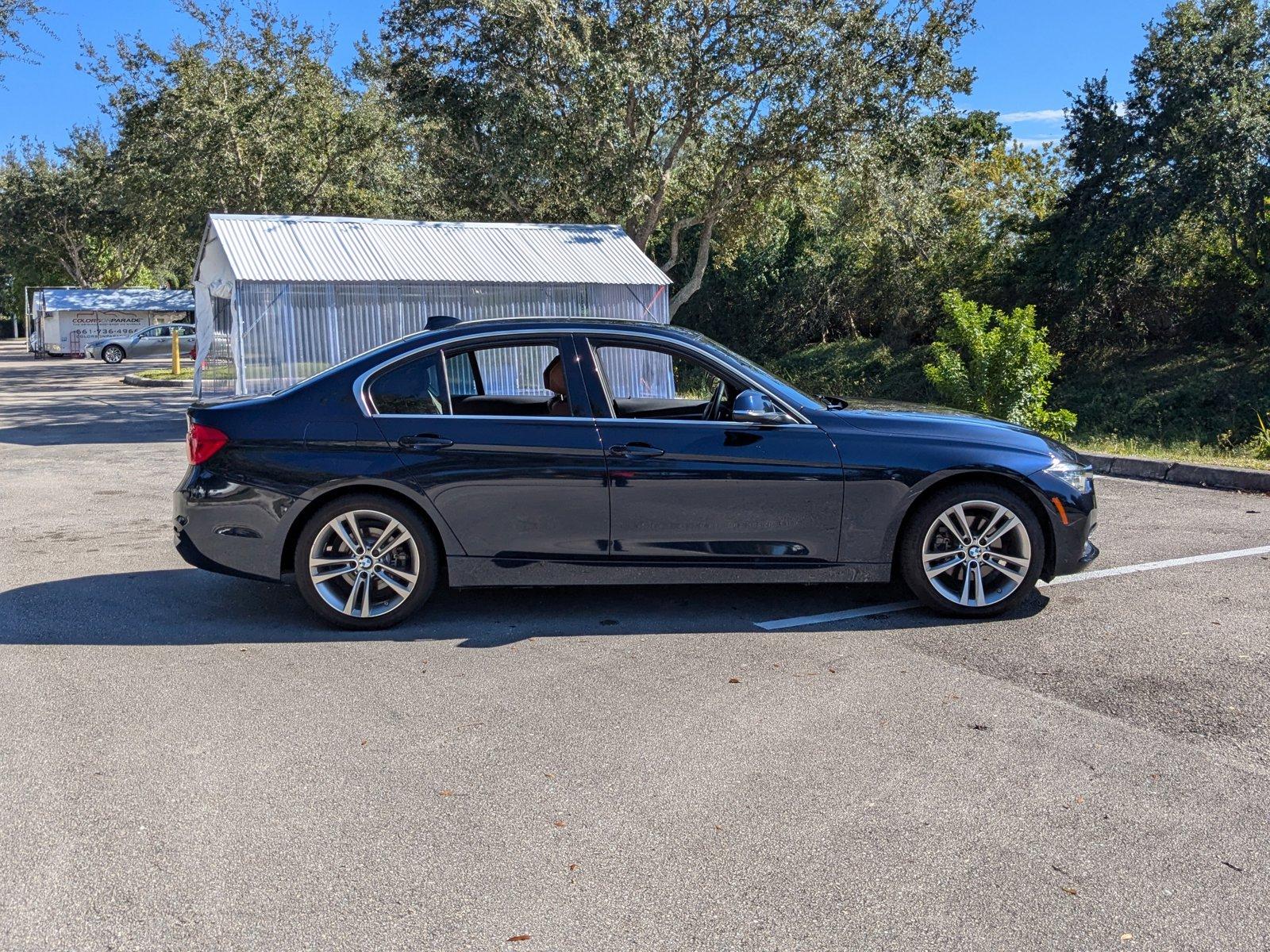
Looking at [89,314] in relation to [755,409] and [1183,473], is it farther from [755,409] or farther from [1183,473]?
[755,409]

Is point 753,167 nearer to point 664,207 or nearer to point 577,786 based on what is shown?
point 664,207

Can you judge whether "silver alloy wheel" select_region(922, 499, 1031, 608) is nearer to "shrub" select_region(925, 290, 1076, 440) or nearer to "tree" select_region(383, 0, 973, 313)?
"shrub" select_region(925, 290, 1076, 440)

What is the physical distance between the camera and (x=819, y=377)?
32000 millimetres

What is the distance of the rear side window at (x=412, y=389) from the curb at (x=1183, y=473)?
635 cm

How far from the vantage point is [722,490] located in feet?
19.6

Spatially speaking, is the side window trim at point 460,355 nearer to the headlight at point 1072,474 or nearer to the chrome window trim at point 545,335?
the chrome window trim at point 545,335

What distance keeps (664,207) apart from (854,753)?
2405 centimetres

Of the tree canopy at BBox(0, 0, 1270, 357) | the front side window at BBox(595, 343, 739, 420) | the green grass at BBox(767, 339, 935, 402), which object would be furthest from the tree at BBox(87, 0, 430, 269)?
the front side window at BBox(595, 343, 739, 420)

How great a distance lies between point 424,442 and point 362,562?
71cm

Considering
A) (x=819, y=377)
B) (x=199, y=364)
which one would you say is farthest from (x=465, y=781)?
(x=819, y=377)

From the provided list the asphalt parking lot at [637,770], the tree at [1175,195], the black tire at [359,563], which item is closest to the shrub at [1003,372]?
the asphalt parking lot at [637,770]

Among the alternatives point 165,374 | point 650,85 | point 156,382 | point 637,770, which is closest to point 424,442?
point 637,770

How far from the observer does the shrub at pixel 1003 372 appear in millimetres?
14211

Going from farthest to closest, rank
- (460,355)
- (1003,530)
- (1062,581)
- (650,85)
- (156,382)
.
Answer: (156,382) → (650,85) → (1062,581) → (460,355) → (1003,530)
